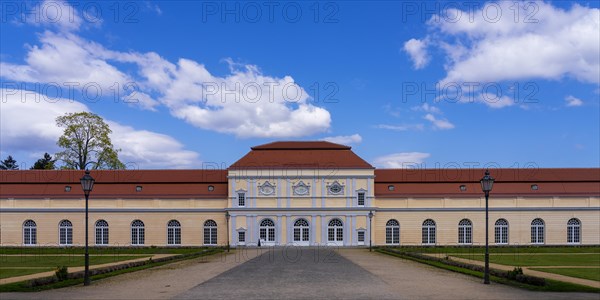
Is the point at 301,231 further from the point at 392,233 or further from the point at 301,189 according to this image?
the point at 392,233

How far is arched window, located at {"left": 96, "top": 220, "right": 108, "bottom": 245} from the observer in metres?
54.1

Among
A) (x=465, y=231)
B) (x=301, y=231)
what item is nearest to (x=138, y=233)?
(x=301, y=231)

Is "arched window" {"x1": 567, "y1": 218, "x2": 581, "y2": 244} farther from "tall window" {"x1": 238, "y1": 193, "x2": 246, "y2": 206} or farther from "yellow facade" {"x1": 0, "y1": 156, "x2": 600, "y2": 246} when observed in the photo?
"tall window" {"x1": 238, "y1": 193, "x2": 246, "y2": 206}

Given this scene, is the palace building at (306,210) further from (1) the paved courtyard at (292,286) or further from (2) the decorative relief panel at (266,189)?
(1) the paved courtyard at (292,286)

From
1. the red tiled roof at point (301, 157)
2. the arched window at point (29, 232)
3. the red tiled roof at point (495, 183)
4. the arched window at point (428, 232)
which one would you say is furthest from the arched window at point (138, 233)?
the arched window at point (428, 232)

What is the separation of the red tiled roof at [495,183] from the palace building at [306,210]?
0.13 m

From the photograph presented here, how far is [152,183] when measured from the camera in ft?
183

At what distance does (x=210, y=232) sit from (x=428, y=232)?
20964mm

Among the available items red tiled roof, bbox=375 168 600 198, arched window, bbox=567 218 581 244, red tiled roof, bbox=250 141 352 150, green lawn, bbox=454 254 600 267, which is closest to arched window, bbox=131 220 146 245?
red tiled roof, bbox=250 141 352 150

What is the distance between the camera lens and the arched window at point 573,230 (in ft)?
175

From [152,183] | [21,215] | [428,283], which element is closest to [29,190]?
[21,215]

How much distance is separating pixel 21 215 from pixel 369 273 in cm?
4220

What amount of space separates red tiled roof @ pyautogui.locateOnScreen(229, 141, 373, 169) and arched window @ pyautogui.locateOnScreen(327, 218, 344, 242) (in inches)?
209

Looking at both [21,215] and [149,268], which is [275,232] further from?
[149,268]
